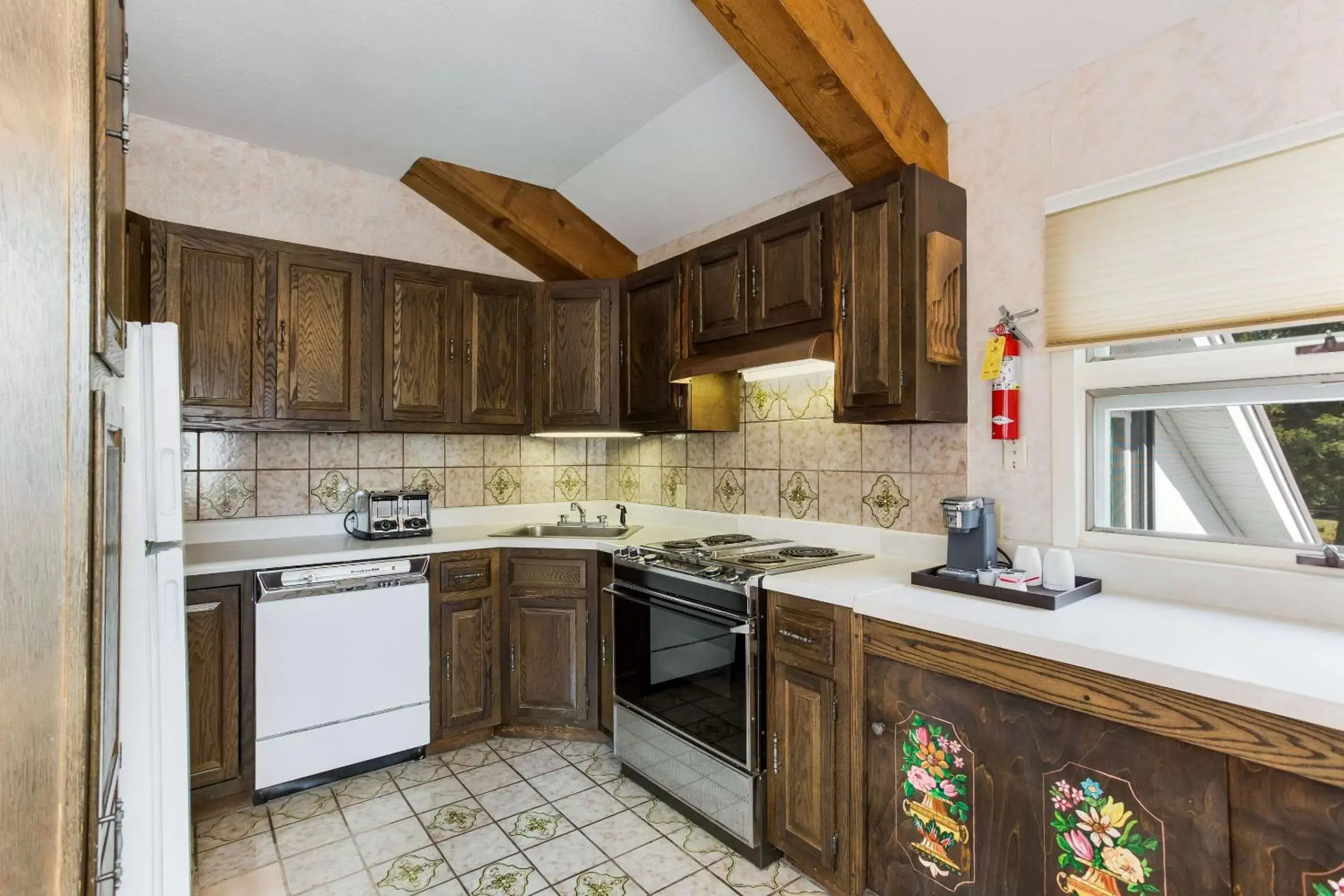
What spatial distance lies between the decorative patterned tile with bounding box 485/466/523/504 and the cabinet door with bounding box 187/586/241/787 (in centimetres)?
136

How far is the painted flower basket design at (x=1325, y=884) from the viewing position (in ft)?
3.63

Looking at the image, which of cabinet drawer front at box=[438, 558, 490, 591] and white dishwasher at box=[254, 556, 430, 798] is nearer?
white dishwasher at box=[254, 556, 430, 798]

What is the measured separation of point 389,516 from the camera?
3.08 m

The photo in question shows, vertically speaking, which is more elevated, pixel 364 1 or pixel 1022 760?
pixel 364 1

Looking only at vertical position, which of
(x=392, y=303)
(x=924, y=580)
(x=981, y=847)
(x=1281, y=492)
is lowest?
(x=981, y=847)

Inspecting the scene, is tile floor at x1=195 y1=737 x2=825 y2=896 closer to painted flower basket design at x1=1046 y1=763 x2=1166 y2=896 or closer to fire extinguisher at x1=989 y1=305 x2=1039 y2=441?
painted flower basket design at x1=1046 y1=763 x2=1166 y2=896

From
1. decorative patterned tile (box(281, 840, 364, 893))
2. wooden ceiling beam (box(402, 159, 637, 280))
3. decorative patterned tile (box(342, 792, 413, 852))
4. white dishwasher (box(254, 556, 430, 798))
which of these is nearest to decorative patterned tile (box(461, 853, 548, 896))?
decorative patterned tile (box(281, 840, 364, 893))

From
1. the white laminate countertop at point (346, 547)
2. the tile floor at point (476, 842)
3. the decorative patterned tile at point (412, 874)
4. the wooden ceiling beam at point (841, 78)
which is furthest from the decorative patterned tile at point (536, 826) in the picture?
the wooden ceiling beam at point (841, 78)

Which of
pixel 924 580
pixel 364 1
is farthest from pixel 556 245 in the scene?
pixel 924 580

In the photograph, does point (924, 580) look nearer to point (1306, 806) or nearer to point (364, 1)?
point (1306, 806)

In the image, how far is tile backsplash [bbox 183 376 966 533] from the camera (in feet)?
8.23

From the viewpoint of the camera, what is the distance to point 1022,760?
5.02 ft

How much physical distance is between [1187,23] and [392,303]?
9.81 feet

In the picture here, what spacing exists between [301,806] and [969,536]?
2.59m
